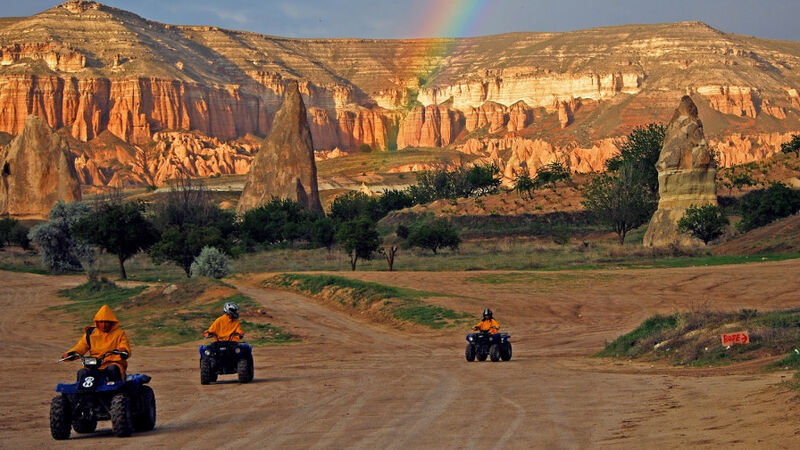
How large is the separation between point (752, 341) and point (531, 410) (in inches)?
260

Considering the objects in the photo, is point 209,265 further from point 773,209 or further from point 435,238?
point 773,209

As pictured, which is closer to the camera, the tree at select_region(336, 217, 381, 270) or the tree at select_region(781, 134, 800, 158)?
the tree at select_region(336, 217, 381, 270)

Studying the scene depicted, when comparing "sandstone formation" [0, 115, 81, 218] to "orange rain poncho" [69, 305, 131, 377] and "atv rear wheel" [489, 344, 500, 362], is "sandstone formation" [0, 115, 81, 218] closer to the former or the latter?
"atv rear wheel" [489, 344, 500, 362]

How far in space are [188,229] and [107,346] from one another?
185ft

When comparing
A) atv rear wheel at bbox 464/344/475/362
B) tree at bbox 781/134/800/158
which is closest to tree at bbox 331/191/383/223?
tree at bbox 781/134/800/158

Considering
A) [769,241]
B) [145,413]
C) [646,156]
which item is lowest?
[145,413]

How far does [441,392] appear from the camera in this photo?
1653cm

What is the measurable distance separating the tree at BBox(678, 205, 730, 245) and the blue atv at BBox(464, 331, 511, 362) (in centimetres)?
3518

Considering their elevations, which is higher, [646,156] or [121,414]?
[646,156]

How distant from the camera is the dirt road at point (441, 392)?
1164 cm

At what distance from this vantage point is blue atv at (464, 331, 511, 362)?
74.0 feet

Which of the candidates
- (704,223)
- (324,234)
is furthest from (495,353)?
(324,234)

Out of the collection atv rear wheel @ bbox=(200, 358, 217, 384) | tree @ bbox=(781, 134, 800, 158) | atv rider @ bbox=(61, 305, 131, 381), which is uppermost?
tree @ bbox=(781, 134, 800, 158)

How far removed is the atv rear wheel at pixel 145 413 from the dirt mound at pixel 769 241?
41.0 meters
